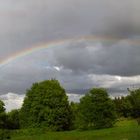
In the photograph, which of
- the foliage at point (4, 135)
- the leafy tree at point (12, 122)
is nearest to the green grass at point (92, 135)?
the foliage at point (4, 135)

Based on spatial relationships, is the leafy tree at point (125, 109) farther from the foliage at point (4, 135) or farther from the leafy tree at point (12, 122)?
the foliage at point (4, 135)

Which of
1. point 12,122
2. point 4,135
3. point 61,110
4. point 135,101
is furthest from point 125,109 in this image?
point 4,135

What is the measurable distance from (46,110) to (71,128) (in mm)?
9952

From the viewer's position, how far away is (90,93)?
4011 inches

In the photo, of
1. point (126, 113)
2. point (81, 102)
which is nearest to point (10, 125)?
point (81, 102)

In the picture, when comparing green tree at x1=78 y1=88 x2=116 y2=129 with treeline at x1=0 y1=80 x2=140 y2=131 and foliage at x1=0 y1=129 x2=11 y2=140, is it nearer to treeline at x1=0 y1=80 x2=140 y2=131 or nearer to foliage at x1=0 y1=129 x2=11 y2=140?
treeline at x1=0 y1=80 x2=140 y2=131

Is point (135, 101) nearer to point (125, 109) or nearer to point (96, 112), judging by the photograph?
point (125, 109)

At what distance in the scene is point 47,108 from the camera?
103688mm

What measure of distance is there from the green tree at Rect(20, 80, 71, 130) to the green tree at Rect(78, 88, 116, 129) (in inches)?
248

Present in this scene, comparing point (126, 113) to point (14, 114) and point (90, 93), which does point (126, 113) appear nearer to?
point (14, 114)

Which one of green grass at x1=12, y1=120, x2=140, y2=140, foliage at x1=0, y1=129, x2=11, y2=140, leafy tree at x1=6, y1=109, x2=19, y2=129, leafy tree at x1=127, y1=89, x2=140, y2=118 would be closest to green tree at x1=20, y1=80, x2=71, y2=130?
green grass at x1=12, y1=120, x2=140, y2=140

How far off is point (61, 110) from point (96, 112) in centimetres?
996

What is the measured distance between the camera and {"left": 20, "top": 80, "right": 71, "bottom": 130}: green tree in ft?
338

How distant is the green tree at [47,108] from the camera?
10288 cm
